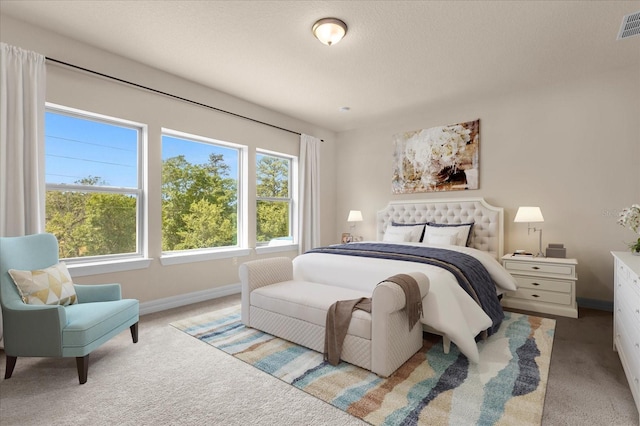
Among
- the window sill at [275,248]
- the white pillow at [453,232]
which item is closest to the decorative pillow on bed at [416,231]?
the white pillow at [453,232]

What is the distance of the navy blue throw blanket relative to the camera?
2751mm

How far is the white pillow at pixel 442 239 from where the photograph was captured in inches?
164

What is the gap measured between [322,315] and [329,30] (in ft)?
7.69

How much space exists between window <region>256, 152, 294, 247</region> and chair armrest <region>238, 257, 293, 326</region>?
1.81 meters

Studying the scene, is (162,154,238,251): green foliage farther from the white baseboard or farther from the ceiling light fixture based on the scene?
the ceiling light fixture

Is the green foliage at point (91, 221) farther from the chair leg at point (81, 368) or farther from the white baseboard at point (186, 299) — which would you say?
the chair leg at point (81, 368)

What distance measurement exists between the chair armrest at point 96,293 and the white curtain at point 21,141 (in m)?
0.71

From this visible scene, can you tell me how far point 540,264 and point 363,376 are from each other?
2697 mm

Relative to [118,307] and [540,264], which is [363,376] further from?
[540,264]

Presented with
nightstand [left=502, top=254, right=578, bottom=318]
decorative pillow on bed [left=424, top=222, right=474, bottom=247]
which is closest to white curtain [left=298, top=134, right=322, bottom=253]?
decorative pillow on bed [left=424, top=222, right=474, bottom=247]

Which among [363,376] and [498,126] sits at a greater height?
[498,126]

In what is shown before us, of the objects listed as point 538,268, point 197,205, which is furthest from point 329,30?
point 538,268

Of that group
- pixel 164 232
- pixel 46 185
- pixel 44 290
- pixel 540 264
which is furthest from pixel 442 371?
pixel 46 185

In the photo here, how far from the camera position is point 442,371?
2223 mm
